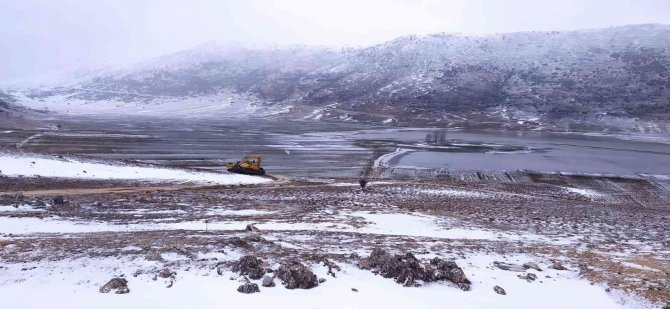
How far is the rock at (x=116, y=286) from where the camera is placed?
9.90 meters

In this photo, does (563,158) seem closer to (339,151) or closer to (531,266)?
(339,151)

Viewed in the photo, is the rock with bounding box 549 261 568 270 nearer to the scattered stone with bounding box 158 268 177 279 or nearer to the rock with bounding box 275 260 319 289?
the rock with bounding box 275 260 319 289

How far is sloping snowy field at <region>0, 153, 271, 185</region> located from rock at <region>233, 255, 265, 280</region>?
24.1 metres

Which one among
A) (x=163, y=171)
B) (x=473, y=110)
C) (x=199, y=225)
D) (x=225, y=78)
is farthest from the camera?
(x=225, y=78)

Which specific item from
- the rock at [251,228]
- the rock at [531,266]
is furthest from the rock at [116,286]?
the rock at [531,266]

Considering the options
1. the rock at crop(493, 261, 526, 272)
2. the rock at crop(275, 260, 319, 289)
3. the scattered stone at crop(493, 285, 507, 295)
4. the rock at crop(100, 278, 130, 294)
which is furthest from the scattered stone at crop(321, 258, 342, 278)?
the rock at crop(493, 261, 526, 272)

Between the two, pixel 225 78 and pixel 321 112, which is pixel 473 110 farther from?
pixel 225 78

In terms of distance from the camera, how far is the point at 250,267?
36.4 feet

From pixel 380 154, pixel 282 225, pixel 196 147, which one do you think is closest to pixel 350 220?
pixel 282 225

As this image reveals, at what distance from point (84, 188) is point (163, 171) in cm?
704

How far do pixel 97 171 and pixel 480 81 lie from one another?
5043 inches

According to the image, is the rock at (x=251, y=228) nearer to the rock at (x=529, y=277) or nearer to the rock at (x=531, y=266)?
the rock at (x=531, y=266)

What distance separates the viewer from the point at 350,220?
67.1 ft

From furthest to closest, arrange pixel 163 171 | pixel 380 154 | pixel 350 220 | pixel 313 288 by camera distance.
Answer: pixel 380 154
pixel 163 171
pixel 350 220
pixel 313 288
